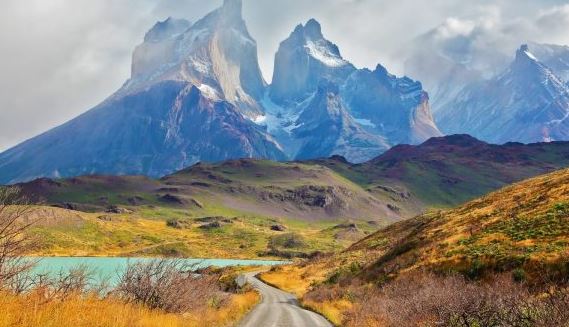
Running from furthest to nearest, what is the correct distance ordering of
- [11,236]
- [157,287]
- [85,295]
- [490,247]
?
1. [490,247]
2. [157,287]
3. [85,295]
4. [11,236]

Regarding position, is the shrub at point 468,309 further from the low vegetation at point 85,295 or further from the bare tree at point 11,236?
the bare tree at point 11,236

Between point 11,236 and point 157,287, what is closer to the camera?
point 11,236

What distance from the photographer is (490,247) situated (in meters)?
47.6

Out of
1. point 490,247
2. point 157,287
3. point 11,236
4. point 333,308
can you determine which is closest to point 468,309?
point 157,287

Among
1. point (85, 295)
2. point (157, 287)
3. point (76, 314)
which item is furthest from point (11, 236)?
point (157, 287)

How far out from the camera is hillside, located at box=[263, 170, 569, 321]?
41094 millimetres

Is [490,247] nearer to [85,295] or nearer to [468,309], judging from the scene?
[468,309]

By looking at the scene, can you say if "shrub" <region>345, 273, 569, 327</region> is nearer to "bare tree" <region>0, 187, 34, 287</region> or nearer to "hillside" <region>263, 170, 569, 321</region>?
"hillside" <region>263, 170, 569, 321</region>

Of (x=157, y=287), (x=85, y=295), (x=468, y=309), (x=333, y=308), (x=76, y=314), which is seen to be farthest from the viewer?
(x=333, y=308)

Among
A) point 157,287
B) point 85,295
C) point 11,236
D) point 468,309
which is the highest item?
point 11,236

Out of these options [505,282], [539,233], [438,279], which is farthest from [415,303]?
[539,233]

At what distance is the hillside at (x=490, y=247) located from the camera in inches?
1618

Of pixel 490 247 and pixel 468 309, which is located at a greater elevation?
pixel 468 309

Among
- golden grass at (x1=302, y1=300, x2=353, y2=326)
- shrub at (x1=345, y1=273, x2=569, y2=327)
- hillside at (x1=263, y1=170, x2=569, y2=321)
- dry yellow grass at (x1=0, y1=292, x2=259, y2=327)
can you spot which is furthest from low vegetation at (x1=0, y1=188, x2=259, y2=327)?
hillside at (x1=263, y1=170, x2=569, y2=321)
